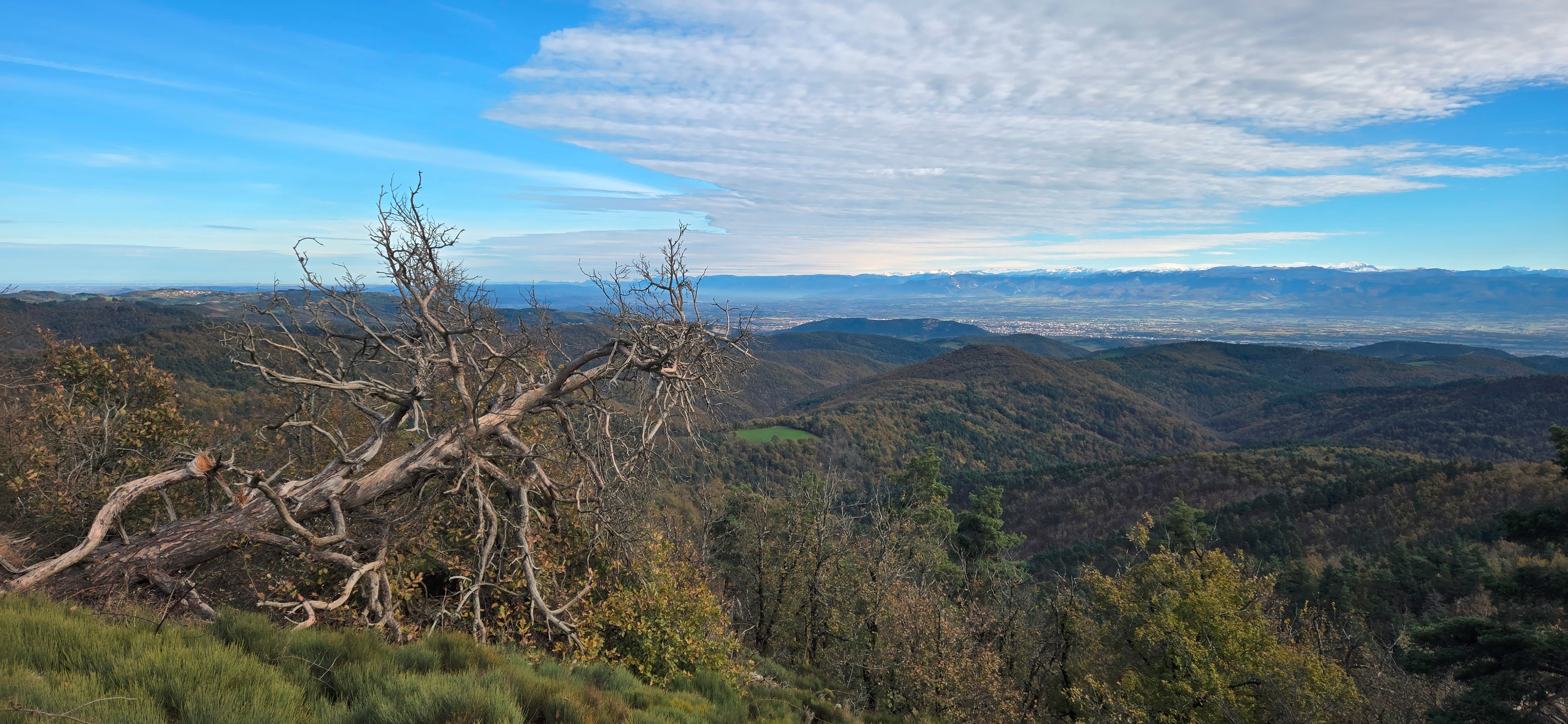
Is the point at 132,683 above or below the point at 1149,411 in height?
above

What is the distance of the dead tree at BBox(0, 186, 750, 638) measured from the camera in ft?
23.7

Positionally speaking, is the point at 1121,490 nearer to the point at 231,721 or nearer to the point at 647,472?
the point at 647,472

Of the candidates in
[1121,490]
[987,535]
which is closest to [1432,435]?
[1121,490]

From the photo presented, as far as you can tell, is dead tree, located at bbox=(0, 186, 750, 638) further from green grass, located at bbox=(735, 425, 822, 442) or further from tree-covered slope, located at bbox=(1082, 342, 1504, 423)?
tree-covered slope, located at bbox=(1082, 342, 1504, 423)

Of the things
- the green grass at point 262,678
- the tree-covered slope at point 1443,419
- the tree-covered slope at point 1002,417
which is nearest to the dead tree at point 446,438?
the green grass at point 262,678

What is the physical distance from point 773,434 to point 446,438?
95269mm

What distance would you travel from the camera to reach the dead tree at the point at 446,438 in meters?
7.23

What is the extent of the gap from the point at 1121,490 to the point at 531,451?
83.7 meters

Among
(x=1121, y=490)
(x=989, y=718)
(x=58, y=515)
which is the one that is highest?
(x=58, y=515)

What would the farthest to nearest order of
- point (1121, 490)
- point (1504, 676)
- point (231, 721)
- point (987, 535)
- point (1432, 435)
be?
1. point (1432, 435)
2. point (1121, 490)
3. point (987, 535)
4. point (1504, 676)
5. point (231, 721)

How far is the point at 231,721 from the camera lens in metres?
3.79

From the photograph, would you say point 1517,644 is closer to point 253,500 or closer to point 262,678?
point 262,678

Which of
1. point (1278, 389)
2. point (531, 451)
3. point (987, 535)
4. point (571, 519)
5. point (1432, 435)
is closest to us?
point (531, 451)

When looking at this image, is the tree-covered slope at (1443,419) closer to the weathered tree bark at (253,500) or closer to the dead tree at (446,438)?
the dead tree at (446,438)
